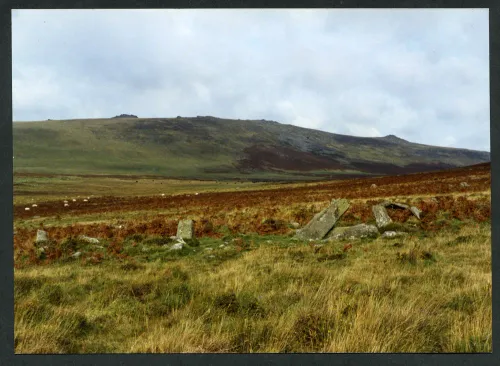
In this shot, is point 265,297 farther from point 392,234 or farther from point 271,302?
point 392,234

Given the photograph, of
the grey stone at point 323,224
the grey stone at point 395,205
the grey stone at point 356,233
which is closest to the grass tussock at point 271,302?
the grey stone at point 356,233

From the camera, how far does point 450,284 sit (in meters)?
6.66

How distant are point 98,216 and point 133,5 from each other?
28.0 m

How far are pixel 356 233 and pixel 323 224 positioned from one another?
1.18m

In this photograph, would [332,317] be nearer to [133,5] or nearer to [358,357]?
[358,357]

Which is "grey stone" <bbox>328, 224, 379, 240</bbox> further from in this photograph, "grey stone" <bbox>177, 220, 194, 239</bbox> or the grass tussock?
"grey stone" <bbox>177, 220, 194, 239</bbox>

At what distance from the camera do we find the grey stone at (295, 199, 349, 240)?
13.1 m

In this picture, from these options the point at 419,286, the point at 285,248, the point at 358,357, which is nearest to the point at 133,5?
the point at 358,357

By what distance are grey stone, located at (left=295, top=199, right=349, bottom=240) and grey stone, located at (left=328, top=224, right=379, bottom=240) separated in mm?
325

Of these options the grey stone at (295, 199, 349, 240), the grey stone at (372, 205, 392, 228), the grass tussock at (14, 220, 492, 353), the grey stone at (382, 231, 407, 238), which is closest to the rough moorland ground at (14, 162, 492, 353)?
the grass tussock at (14, 220, 492, 353)

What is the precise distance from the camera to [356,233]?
41.6ft

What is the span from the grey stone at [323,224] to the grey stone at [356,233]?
0.33 m

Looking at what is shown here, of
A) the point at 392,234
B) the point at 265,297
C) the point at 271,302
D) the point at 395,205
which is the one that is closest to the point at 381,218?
the point at 392,234

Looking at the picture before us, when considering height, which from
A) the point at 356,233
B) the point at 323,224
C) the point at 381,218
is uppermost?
the point at 381,218
